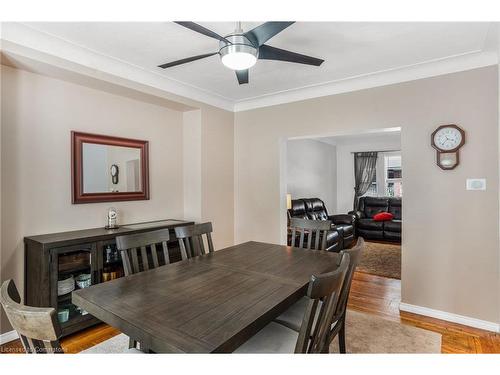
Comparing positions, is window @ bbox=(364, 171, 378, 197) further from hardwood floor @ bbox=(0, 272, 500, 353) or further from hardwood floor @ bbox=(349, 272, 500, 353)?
hardwood floor @ bbox=(0, 272, 500, 353)

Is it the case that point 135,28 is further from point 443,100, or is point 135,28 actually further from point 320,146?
point 320,146

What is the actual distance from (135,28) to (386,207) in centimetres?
636

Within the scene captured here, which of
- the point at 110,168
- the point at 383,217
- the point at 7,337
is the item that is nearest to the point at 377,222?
the point at 383,217

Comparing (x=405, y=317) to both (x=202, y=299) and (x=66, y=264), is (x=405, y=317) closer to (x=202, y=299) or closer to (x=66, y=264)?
(x=202, y=299)

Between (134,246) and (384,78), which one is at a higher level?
(384,78)

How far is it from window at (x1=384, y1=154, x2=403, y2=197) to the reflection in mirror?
6412 mm

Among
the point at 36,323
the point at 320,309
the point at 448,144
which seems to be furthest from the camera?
the point at 448,144

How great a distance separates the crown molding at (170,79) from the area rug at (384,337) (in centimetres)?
247

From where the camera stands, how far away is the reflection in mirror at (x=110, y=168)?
2.90 m

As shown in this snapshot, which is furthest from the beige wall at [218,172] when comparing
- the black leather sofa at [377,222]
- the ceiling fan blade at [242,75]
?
the black leather sofa at [377,222]

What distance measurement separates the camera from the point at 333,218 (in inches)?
233

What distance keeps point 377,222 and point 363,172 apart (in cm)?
185

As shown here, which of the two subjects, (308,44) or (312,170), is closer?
(308,44)

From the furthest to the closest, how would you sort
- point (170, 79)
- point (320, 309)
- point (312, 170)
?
1. point (312, 170)
2. point (170, 79)
3. point (320, 309)
